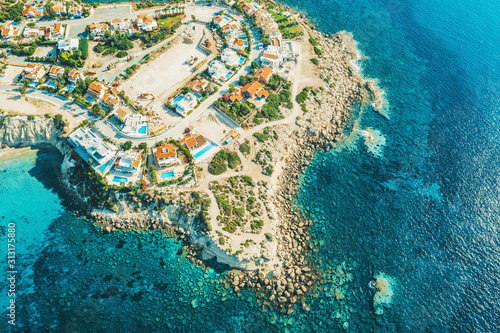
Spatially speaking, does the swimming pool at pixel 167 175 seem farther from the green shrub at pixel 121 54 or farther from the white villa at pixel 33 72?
the white villa at pixel 33 72

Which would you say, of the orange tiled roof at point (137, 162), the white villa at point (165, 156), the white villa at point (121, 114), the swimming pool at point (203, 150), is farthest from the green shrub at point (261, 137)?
the white villa at point (121, 114)

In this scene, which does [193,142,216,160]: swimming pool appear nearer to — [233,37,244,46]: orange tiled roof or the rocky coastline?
the rocky coastline

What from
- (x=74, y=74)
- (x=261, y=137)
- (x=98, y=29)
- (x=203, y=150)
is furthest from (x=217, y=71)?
(x=98, y=29)


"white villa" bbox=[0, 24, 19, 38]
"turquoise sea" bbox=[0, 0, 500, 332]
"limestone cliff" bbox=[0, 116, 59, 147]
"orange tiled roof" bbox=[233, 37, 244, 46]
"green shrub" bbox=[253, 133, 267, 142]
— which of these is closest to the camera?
"turquoise sea" bbox=[0, 0, 500, 332]

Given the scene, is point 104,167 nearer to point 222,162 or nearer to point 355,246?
point 222,162

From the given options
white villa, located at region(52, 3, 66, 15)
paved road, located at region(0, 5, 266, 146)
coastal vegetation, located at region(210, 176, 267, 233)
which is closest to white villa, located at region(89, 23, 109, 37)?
paved road, located at region(0, 5, 266, 146)

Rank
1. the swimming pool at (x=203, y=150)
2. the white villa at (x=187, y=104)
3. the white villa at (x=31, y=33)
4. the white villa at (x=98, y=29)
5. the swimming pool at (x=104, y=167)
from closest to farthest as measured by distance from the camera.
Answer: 1. the swimming pool at (x=104, y=167)
2. the swimming pool at (x=203, y=150)
3. the white villa at (x=187, y=104)
4. the white villa at (x=31, y=33)
5. the white villa at (x=98, y=29)
